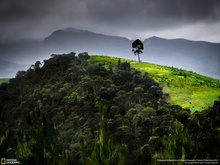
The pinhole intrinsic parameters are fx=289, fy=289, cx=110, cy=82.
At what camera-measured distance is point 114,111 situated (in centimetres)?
6906

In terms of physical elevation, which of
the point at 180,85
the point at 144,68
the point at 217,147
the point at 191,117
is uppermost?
the point at 144,68

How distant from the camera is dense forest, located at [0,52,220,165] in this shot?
724 inches

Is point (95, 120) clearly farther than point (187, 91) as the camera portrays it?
No

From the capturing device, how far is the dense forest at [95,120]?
1839cm

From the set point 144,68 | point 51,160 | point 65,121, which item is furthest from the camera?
point 144,68

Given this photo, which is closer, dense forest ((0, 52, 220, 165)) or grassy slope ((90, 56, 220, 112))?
dense forest ((0, 52, 220, 165))

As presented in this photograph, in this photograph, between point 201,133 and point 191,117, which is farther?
point 191,117

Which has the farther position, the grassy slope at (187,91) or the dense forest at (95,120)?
the grassy slope at (187,91)

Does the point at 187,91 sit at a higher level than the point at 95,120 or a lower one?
higher

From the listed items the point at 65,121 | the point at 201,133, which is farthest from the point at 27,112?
the point at 201,133

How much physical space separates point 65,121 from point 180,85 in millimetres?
49322

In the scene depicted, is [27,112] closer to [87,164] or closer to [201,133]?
[201,133]

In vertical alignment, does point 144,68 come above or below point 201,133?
above

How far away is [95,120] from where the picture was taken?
7012 centimetres
